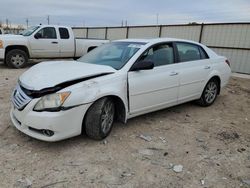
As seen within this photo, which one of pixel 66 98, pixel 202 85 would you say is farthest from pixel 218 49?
pixel 66 98

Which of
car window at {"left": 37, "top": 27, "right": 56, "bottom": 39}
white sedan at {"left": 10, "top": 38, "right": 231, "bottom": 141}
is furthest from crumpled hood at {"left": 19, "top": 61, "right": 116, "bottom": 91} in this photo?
car window at {"left": 37, "top": 27, "right": 56, "bottom": 39}

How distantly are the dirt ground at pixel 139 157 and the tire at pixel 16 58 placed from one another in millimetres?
6228

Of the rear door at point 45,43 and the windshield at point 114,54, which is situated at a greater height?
the windshield at point 114,54

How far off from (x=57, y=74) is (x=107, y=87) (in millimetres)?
748

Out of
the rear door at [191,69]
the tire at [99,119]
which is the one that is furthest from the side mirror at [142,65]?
the rear door at [191,69]

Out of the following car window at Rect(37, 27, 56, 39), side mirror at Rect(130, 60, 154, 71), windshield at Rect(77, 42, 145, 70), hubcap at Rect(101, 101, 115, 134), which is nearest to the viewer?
hubcap at Rect(101, 101, 115, 134)

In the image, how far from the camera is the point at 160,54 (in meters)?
5.16

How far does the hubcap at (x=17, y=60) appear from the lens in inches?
433

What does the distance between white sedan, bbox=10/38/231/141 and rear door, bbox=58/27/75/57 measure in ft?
23.2

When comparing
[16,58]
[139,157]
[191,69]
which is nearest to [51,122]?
[139,157]

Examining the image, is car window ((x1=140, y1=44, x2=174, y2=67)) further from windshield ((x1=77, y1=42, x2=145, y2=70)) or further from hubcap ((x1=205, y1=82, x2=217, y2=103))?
hubcap ((x1=205, y1=82, x2=217, y2=103))

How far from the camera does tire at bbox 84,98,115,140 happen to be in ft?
13.1

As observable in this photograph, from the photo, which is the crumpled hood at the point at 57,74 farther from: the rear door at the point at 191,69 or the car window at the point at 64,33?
the car window at the point at 64,33

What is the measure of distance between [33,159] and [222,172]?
8.00 ft
